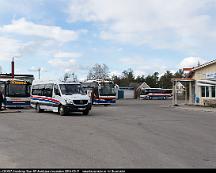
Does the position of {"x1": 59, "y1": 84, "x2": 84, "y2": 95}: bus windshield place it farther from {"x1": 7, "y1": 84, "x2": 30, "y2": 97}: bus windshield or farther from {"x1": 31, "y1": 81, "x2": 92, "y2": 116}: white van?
{"x1": 7, "y1": 84, "x2": 30, "y2": 97}: bus windshield

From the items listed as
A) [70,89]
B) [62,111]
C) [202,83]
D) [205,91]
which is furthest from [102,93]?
[62,111]

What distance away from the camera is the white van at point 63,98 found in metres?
22.2

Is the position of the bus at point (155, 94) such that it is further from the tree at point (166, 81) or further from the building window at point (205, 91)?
the building window at point (205, 91)

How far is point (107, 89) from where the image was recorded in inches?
1512

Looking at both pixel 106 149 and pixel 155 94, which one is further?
pixel 155 94

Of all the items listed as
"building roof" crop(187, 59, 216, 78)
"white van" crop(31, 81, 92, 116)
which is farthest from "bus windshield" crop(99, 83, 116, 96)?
"white van" crop(31, 81, 92, 116)

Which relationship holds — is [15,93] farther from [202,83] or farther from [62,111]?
[202,83]

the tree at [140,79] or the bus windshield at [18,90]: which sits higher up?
the tree at [140,79]

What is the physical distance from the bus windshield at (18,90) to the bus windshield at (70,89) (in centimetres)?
936

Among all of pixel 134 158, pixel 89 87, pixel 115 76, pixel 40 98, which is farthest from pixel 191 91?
pixel 115 76

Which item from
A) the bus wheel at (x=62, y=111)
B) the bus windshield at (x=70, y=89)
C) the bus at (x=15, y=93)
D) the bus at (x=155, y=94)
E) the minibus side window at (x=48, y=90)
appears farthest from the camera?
the bus at (x=155, y=94)

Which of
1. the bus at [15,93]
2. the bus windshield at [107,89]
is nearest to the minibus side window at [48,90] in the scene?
the bus at [15,93]

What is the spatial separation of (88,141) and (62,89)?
12.3 meters

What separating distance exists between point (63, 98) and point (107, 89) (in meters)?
16.2
